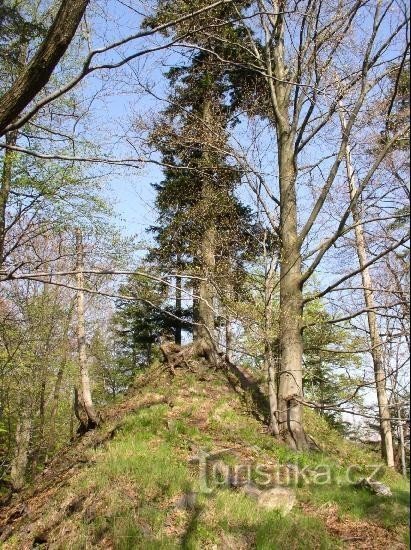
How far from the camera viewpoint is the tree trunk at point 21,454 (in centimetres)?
1350

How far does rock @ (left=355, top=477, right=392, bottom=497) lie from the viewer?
6.58m

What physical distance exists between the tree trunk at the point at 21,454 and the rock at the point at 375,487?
32.0 ft

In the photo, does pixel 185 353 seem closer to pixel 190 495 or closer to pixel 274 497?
pixel 190 495

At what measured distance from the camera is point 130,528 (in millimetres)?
5637

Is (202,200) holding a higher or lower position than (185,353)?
higher

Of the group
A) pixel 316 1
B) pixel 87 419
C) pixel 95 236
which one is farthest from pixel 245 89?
pixel 87 419

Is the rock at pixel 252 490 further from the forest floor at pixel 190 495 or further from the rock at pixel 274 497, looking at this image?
the forest floor at pixel 190 495

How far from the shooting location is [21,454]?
14.0 m

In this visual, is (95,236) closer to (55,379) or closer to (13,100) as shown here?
(13,100)

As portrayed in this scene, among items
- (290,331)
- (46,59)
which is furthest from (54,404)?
(46,59)

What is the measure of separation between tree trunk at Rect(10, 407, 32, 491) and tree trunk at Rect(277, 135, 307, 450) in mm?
8087

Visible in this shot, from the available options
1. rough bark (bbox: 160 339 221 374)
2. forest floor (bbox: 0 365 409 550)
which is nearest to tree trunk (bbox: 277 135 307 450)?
forest floor (bbox: 0 365 409 550)

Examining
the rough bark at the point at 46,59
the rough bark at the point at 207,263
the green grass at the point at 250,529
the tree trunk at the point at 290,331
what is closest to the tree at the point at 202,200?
the rough bark at the point at 207,263

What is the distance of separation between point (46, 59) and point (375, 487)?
6.79m
